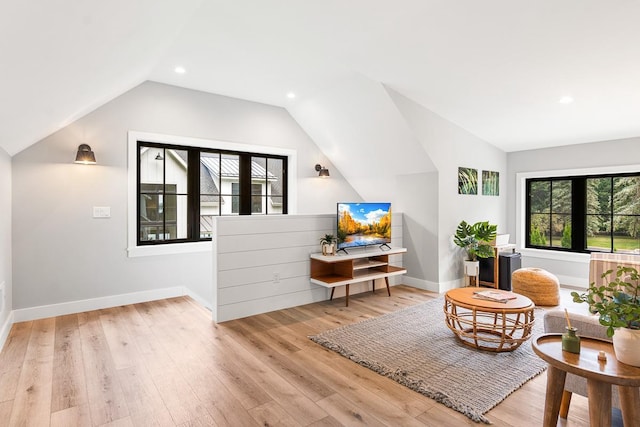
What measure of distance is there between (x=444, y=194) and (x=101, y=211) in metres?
4.41

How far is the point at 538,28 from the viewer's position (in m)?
2.75

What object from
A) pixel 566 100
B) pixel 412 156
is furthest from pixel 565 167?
pixel 412 156

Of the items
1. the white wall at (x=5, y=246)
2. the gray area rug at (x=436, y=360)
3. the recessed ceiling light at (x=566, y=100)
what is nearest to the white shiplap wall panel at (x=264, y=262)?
the gray area rug at (x=436, y=360)

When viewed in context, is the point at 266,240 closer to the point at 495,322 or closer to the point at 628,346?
the point at 495,322

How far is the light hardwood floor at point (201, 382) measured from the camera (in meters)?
2.02

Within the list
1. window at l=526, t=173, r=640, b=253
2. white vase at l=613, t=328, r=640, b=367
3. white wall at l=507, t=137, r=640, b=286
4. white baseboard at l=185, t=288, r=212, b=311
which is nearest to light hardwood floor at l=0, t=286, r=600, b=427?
white baseboard at l=185, t=288, r=212, b=311

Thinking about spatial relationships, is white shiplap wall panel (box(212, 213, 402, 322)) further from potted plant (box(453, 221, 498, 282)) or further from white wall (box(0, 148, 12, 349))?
potted plant (box(453, 221, 498, 282))

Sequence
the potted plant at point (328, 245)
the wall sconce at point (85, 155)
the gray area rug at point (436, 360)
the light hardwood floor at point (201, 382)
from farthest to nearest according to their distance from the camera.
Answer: the potted plant at point (328, 245)
the wall sconce at point (85, 155)
the gray area rug at point (436, 360)
the light hardwood floor at point (201, 382)

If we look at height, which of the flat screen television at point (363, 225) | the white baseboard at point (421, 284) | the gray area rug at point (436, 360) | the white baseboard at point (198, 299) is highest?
the flat screen television at point (363, 225)

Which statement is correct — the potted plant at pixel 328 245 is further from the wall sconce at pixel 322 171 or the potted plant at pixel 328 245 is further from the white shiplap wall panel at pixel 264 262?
the wall sconce at pixel 322 171

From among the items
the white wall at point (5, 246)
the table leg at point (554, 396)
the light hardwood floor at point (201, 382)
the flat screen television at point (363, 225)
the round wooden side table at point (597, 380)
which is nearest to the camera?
the round wooden side table at point (597, 380)

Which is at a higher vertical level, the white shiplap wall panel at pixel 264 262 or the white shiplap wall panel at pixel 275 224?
the white shiplap wall panel at pixel 275 224

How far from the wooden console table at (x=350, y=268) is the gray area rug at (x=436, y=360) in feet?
2.13

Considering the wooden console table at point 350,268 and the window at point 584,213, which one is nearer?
the wooden console table at point 350,268
